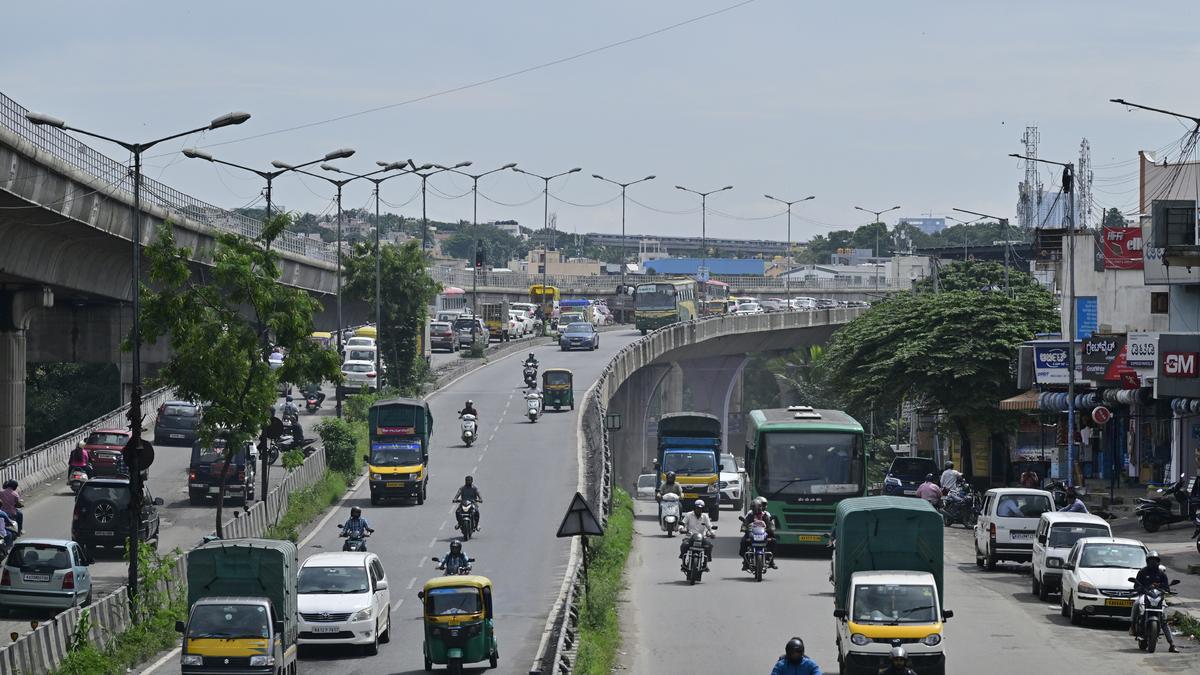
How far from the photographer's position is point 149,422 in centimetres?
6600

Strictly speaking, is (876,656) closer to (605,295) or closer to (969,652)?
(969,652)

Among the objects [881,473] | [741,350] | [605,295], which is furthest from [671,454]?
[605,295]

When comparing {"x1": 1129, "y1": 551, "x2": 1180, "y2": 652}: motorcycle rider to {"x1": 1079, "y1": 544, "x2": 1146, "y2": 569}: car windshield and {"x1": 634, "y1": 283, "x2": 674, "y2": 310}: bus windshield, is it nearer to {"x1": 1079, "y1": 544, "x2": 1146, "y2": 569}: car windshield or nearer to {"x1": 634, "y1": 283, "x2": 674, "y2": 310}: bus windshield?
{"x1": 1079, "y1": 544, "x2": 1146, "y2": 569}: car windshield

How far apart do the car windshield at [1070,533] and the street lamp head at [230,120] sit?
18.3 meters

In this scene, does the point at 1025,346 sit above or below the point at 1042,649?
above

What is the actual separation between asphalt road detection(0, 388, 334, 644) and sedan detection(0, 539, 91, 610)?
0.34m

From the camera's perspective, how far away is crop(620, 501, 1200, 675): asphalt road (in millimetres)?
25938

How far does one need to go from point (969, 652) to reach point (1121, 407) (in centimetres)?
3517

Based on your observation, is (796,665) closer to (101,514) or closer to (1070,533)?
(1070,533)

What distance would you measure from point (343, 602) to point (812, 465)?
15.3 meters

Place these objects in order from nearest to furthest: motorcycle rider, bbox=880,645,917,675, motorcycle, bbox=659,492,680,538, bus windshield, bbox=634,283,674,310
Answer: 1. motorcycle rider, bbox=880,645,917,675
2. motorcycle, bbox=659,492,680,538
3. bus windshield, bbox=634,283,674,310

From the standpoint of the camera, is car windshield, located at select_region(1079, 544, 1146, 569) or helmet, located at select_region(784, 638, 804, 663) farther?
car windshield, located at select_region(1079, 544, 1146, 569)

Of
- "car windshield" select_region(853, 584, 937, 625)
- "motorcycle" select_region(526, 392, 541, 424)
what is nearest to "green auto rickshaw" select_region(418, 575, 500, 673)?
"car windshield" select_region(853, 584, 937, 625)

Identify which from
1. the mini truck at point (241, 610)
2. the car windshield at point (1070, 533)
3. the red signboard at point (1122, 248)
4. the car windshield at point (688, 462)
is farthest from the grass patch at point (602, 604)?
the red signboard at point (1122, 248)
